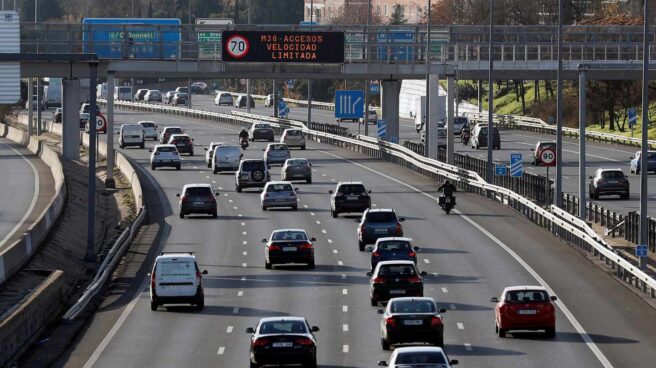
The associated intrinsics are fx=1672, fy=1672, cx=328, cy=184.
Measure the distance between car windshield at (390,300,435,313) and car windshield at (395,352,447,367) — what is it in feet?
21.6

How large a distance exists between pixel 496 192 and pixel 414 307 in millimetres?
35937

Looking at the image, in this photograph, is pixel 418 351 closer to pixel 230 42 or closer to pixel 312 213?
pixel 312 213

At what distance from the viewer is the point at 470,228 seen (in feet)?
201

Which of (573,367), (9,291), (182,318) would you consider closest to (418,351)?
(573,367)

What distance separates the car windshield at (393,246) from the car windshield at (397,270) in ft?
18.7

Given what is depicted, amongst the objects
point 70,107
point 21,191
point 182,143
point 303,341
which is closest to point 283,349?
point 303,341

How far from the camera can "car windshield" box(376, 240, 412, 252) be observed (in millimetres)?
48406

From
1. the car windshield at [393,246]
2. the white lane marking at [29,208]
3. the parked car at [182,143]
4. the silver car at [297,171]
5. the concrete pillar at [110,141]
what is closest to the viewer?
the car windshield at [393,246]

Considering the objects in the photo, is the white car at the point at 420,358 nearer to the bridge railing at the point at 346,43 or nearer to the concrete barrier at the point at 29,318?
the concrete barrier at the point at 29,318

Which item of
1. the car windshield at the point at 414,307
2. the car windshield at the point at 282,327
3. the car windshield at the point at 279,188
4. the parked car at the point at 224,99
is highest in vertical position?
the parked car at the point at 224,99

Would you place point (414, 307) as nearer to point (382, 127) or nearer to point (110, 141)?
point (110, 141)

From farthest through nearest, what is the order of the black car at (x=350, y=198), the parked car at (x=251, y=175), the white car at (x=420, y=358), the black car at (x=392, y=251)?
1. the parked car at (x=251, y=175)
2. the black car at (x=350, y=198)
3. the black car at (x=392, y=251)
4. the white car at (x=420, y=358)

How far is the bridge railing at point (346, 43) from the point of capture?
3285 inches

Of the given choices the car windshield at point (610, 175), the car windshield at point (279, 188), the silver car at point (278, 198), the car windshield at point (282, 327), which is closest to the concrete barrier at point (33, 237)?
the silver car at point (278, 198)
